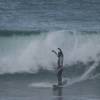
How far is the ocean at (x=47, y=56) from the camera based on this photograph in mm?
18562

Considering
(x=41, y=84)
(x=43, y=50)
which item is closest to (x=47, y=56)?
(x=43, y=50)

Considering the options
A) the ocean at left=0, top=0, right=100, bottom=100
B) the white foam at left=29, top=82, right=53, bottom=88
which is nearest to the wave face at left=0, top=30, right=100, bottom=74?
the ocean at left=0, top=0, right=100, bottom=100

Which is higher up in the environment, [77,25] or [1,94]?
[77,25]

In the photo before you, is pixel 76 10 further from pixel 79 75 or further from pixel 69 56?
pixel 79 75

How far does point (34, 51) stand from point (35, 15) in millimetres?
13798

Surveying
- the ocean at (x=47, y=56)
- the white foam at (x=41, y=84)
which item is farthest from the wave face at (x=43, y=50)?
the white foam at (x=41, y=84)

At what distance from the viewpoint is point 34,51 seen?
2552cm

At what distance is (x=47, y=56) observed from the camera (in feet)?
80.9

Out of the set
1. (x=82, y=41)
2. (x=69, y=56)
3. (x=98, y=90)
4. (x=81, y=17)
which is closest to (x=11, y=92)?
(x=98, y=90)

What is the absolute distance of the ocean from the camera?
18562mm

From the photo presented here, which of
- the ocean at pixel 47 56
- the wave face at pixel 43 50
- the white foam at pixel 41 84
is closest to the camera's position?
the ocean at pixel 47 56

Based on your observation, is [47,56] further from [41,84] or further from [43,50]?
[41,84]

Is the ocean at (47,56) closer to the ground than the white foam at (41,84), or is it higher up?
higher up

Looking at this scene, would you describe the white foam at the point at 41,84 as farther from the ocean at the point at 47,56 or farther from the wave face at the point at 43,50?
the wave face at the point at 43,50
